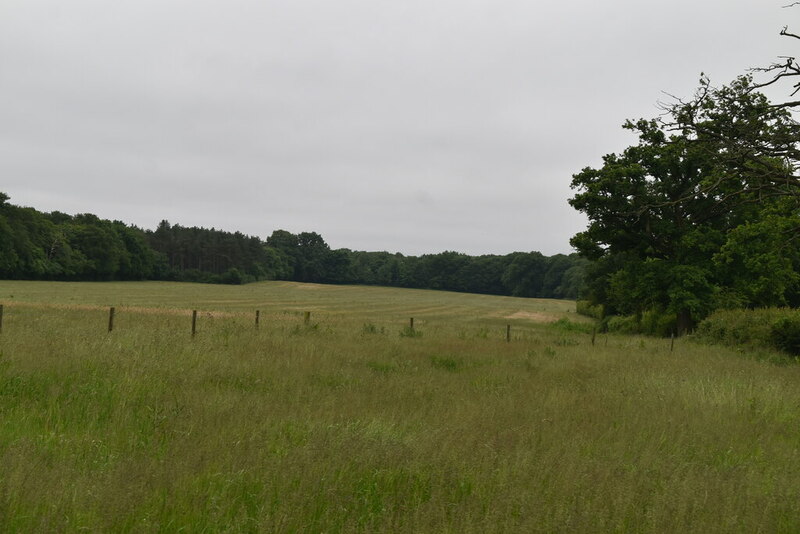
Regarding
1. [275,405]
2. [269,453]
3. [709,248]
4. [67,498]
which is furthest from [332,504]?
[709,248]

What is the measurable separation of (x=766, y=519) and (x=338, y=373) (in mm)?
7790

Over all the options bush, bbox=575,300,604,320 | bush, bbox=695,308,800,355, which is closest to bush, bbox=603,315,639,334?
bush, bbox=575,300,604,320

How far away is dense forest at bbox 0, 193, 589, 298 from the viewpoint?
90062 millimetres

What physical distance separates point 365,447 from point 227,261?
131 m

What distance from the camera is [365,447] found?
522cm

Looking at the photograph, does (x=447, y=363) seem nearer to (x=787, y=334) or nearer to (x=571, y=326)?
(x=787, y=334)

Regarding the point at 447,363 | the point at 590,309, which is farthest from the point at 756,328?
the point at 590,309

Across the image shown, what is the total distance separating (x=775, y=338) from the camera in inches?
830

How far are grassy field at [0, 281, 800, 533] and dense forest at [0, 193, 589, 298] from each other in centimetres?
5505

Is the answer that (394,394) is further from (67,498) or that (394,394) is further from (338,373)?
(67,498)

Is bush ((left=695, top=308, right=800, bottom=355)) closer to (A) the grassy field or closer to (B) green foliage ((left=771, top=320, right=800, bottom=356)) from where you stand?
(B) green foliage ((left=771, top=320, right=800, bottom=356))

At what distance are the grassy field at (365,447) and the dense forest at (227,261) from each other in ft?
181

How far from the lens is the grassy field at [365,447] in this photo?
388cm

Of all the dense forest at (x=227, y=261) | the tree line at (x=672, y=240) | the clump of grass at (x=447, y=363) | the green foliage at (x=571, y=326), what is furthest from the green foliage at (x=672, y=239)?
the dense forest at (x=227, y=261)
